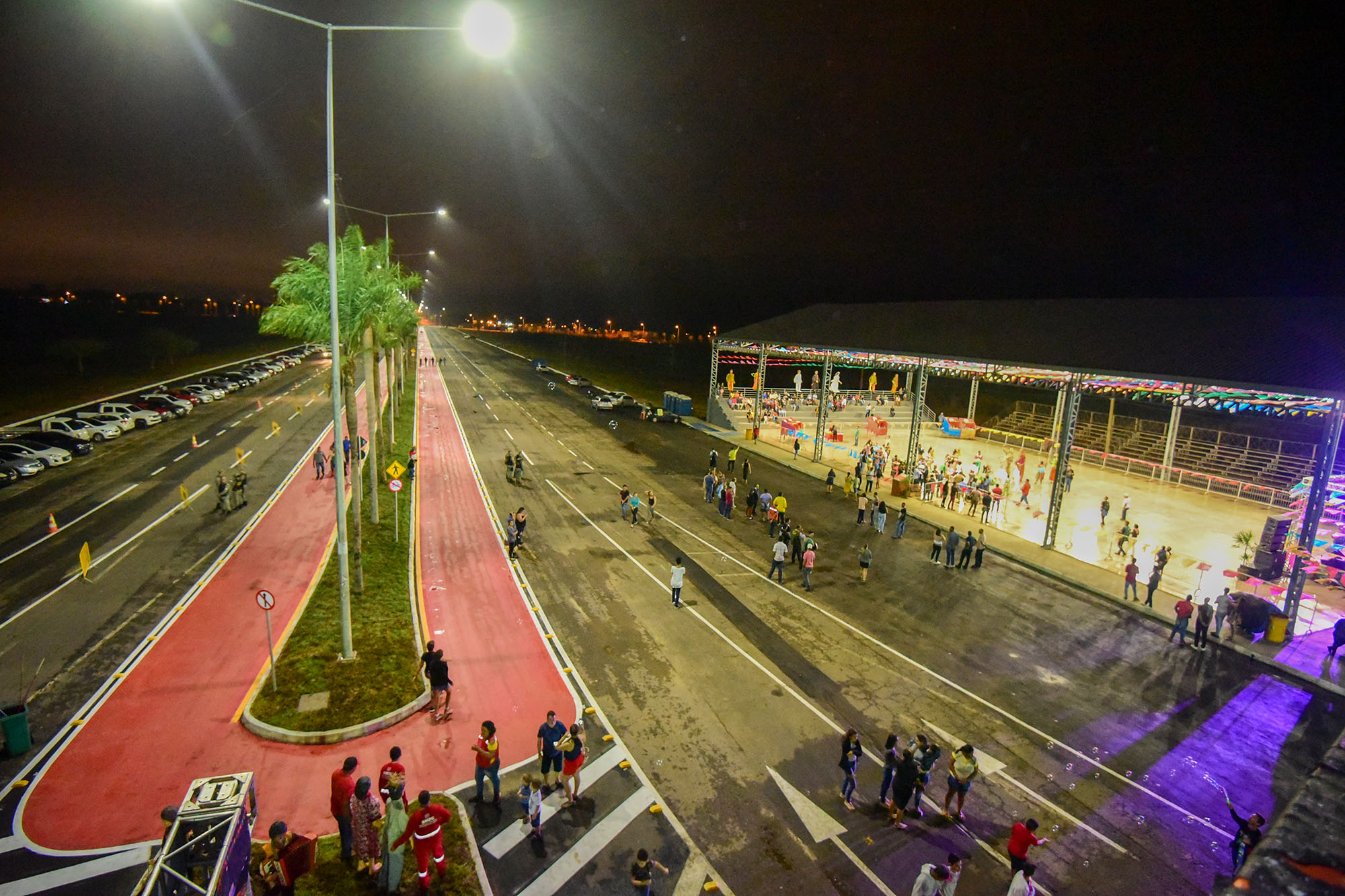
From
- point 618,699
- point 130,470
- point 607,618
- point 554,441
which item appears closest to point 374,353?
point 607,618

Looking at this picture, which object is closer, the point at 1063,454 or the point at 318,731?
the point at 318,731

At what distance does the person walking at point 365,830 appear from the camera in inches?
318

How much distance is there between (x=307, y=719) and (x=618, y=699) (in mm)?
5552

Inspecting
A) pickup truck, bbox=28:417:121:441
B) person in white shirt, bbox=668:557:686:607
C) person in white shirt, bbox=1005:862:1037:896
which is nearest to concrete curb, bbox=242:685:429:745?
person in white shirt, bbox=668:557:686:607

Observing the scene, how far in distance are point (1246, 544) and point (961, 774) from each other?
20.6 meters

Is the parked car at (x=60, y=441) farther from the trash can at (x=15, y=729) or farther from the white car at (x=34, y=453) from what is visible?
the trash can at (x=15, y=729)

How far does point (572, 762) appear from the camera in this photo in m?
9.73

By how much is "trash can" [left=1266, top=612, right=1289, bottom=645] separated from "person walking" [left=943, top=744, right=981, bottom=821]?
12533 millimetres

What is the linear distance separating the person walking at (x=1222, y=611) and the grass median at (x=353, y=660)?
19460mm

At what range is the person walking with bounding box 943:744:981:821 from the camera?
9.66 meters

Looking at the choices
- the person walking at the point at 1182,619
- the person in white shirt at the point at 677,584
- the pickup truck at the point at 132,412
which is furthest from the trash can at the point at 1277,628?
the pickup truck at the point at 132,412

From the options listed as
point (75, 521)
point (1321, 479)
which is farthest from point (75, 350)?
point (1321, 479)

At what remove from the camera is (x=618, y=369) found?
10594 cm

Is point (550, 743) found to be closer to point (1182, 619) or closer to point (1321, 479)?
point (1182, 619)
